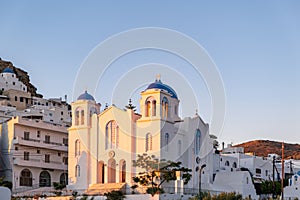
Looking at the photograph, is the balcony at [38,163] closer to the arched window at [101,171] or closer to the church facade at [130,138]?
the church facade at [130,138]

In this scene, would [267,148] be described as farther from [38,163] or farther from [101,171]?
[101,171]

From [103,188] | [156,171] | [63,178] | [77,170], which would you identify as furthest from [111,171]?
[63,178]

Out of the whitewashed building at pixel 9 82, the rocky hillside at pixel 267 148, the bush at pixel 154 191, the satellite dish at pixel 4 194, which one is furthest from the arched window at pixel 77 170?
the rocky hillside at pixel 267 148

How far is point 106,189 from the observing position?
176ft

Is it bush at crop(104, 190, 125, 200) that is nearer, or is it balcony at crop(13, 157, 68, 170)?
bush at crop(104, 190, 125, 200)

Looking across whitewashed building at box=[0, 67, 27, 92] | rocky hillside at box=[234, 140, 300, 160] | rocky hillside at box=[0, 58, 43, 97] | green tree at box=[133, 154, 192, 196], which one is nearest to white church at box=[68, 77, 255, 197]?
green tree at box=[133, 154, 192, 196]

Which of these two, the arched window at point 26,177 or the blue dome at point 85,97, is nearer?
the blue dome at point 85,97

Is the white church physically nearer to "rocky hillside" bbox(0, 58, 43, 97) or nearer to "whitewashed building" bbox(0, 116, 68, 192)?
"whitewashed building" bbox(0, 116, 68, 192)

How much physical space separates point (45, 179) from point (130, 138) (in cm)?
1368

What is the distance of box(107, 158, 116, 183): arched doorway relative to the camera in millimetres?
56438

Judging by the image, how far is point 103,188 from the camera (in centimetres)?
5400

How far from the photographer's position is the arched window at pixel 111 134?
56562mm

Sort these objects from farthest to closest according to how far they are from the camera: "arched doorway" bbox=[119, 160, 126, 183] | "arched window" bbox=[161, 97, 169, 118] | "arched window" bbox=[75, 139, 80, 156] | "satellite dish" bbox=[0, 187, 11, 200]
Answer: "arched window" bbox=[75, 139, 80, 156], "arched doorway" bbox=[119, 160, 126, 183], "arched window" bbox=[161, 97, 169, 118], "satellite dish" bbox=[0, 187, 11, 200]

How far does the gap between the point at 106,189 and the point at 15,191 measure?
1076 cm
